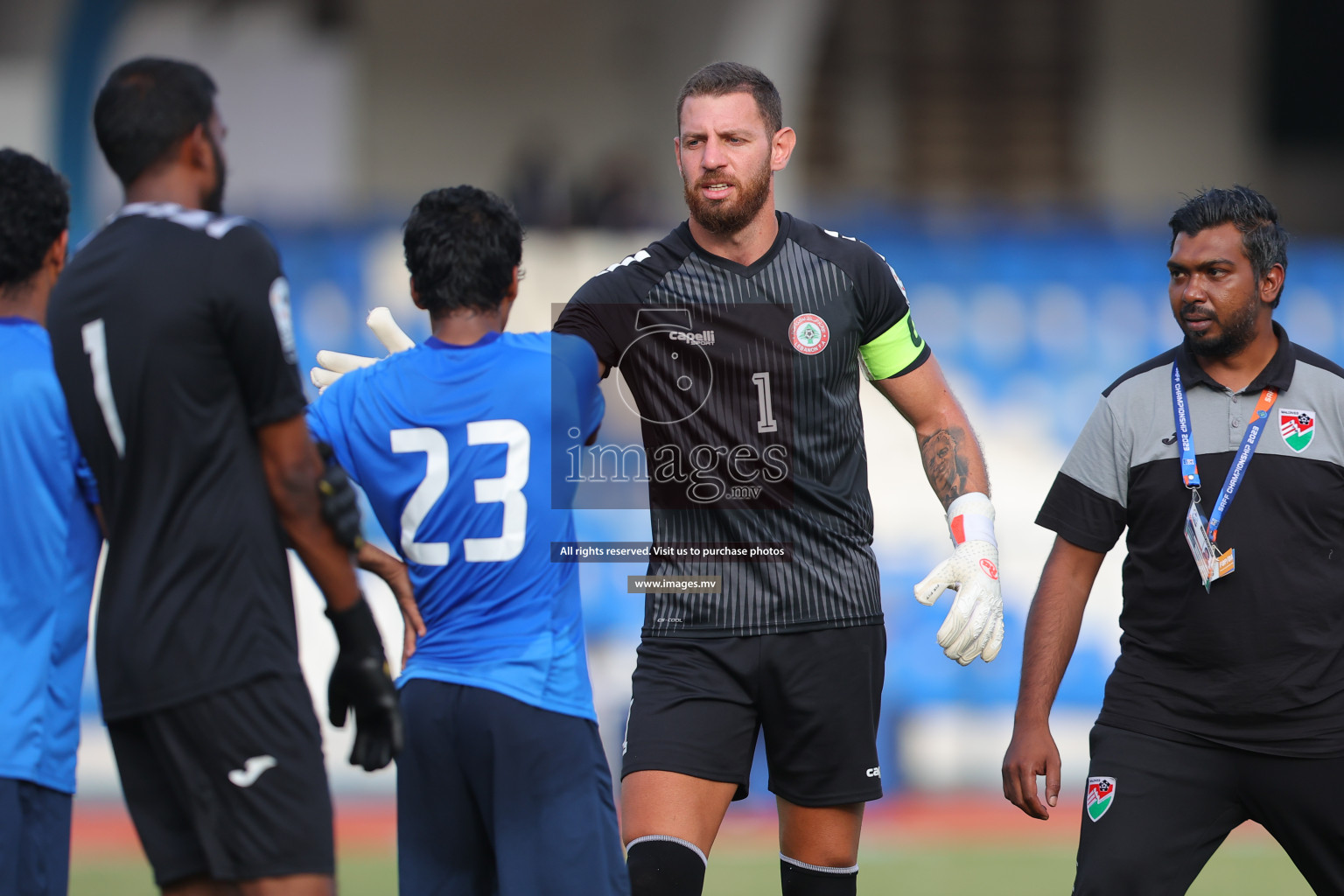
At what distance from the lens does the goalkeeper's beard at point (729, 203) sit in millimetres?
4535

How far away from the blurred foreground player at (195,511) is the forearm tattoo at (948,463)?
196 cm

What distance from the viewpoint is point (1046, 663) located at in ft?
14.6

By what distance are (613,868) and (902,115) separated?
44.3 feet

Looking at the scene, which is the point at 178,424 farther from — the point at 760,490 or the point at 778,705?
the point at 778,705

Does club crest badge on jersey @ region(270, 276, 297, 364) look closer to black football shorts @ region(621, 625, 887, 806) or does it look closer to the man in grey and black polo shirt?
black football shorts @ region(621, 625, 887, 806)

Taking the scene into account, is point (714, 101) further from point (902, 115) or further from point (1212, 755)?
point (902, 115)

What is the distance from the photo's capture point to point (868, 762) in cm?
445

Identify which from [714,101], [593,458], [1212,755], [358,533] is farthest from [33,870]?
[1212,755]

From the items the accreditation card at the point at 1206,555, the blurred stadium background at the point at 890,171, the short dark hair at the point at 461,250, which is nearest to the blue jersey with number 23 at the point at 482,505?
the short dark hair at the point at 461,250

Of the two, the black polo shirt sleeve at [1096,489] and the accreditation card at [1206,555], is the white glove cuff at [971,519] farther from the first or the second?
the accreditation card at [1206,555]

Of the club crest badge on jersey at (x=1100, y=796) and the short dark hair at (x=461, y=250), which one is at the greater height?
the short dark hair at (x=461, y=250)

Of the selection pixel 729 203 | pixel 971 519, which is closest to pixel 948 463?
pixel 971 519

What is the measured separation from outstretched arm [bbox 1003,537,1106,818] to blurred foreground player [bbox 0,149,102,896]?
2550 mm

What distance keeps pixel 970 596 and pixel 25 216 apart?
2.74 metres
